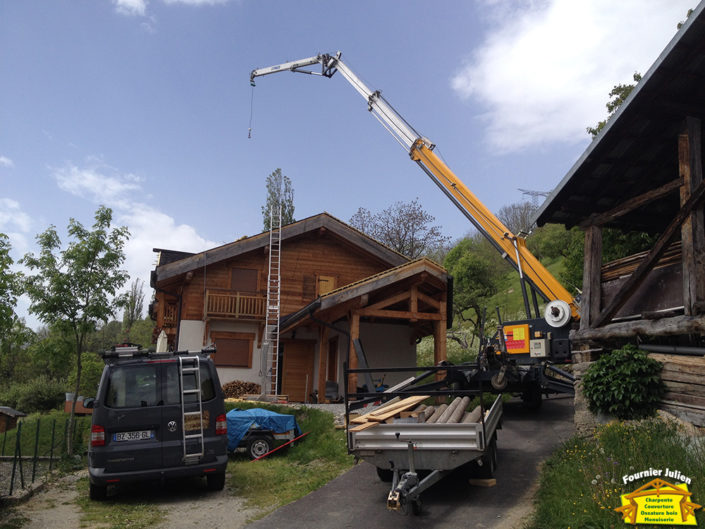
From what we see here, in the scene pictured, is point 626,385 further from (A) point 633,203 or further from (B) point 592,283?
(A) point 633,203

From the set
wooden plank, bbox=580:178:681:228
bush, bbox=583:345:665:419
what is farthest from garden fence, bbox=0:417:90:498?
wooden plank, bbox=580:178:681:228

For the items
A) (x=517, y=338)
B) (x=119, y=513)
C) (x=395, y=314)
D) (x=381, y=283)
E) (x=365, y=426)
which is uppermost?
(x=381, y=283)

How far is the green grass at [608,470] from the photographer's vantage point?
18.4 ft

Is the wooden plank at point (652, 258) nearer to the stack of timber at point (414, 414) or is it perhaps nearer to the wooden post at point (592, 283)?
the wooden post at point (592, 283)

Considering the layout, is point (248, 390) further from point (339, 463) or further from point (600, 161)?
point (600, 161)

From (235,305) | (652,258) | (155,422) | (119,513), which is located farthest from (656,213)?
(235,305)

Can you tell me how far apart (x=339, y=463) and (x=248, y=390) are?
11.6 meters

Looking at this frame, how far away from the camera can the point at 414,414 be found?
7.86 meters

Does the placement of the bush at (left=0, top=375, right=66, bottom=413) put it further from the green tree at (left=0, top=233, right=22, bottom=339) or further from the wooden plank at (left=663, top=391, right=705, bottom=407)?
the wooden plank at (left=663, top=391, right=705, bottom=407)

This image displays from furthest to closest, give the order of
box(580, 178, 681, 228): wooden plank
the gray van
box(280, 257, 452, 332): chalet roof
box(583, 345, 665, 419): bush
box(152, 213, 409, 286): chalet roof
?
box(152, 213, 409, 286): chalet roof < box(280, 257, 452, 332): chalet roof < box(580, 178, 681, 228): wooden plank < the gray van < box(583, 345, 665, 419): bush

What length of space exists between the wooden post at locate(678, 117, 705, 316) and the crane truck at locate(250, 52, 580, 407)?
3.01 metres

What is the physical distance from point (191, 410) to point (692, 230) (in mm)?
7662

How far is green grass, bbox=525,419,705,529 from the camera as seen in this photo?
220 inches

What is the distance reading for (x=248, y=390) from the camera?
2117cm
